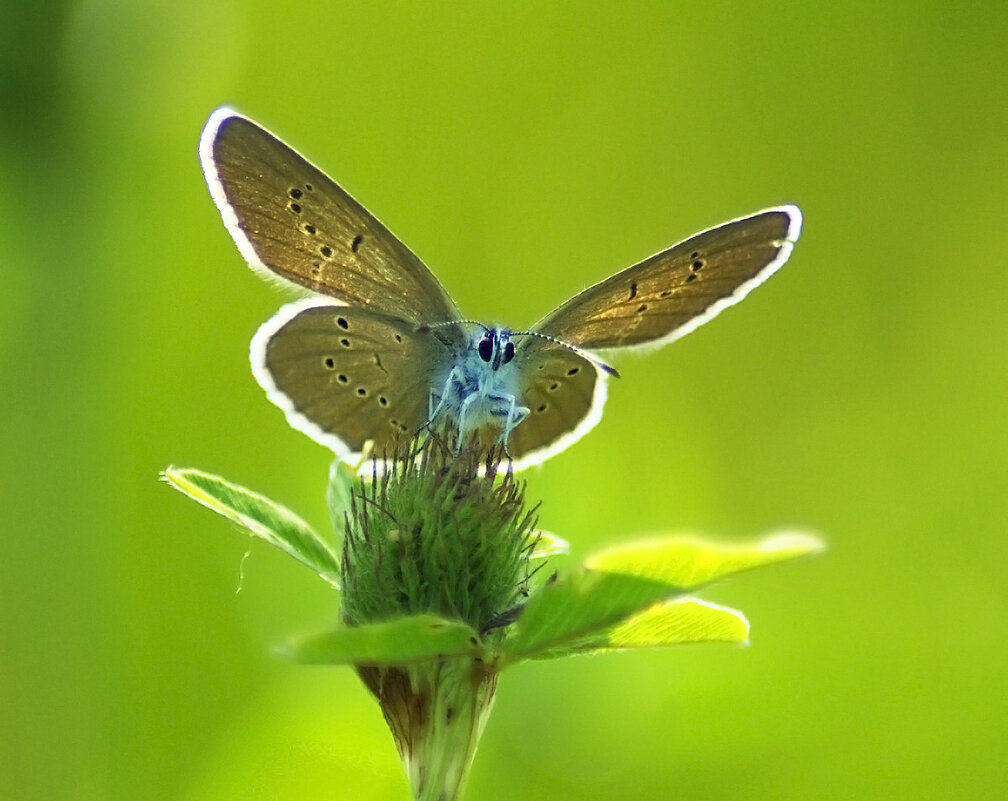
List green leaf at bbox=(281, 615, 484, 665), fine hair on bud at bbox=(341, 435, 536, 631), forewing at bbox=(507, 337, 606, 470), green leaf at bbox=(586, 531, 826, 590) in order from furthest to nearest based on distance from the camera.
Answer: forewing at bbox=(507, 337, 606, 470) → fine hair on bud at bbox=(341, 435, 536, 631) → green leaf at bbox=(281, 615, 484, 665) → green leaf at bbox=(586, 531, 826, 590)

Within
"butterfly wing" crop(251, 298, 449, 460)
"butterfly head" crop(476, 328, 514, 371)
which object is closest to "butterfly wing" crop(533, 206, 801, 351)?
"butterfly head" crop(476, 328, 514, 371)

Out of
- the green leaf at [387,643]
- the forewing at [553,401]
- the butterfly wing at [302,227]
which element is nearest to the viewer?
the green leaf at [387,643]

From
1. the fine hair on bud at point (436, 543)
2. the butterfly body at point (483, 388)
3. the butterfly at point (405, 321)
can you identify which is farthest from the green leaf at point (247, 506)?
the butterfly body at point (483, 388)

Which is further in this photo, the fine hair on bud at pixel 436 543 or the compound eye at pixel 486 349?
the compound eye at pixel 486 349

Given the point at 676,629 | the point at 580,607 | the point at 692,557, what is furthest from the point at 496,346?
the point at 692,557

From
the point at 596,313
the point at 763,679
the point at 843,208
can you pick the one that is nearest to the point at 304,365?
the point at 596,313

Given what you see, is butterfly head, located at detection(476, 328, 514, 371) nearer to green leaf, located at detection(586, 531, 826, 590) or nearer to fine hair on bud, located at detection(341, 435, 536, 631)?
fine hair on bud, located at detection(341, 435, 536, 631)

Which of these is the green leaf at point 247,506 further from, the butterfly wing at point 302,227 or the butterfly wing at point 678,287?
the butterfly wing at point 678,287

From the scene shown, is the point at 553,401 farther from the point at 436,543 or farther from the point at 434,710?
the point at 434,710
